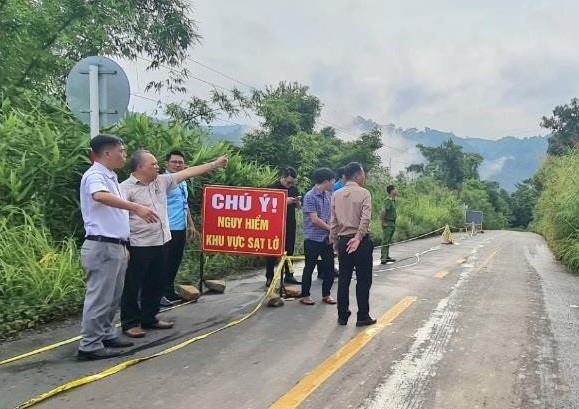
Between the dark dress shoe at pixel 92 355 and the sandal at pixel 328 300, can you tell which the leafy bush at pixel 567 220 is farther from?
the dark dress shoe at pixel 92 355

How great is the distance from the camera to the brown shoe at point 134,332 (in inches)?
218

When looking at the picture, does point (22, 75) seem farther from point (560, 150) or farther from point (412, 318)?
point (560, 150)

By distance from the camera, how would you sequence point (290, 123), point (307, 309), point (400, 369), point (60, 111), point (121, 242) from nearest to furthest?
point (400, 369) < point (121, 242) < point (307, 309) < point (60, 111) < point (290, 123)

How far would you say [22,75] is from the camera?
10.8 metres

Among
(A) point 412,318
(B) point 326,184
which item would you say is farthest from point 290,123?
(A) point 412,318

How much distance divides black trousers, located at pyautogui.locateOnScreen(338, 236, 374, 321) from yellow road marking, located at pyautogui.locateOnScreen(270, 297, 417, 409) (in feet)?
1.18

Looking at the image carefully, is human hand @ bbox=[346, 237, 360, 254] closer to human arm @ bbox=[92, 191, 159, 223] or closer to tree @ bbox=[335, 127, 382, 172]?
human arm @ bbox=[92, 191, 159, 223]

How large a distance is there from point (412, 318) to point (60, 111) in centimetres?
660

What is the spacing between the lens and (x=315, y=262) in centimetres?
753

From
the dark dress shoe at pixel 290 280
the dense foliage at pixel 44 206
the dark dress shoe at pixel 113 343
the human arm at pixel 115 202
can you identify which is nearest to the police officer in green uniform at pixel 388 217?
the dark dress shoe at pixel 290 280

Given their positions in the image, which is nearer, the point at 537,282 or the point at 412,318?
the point at 412,318

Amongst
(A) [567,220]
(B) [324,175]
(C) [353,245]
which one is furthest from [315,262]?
(A) [567,220]

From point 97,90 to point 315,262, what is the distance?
3534 millimetres

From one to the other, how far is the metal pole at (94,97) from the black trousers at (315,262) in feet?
10.3
